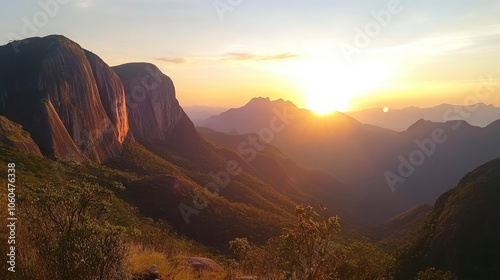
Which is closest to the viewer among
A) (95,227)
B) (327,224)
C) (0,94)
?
(95,227)

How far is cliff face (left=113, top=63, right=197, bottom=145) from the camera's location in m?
97.7

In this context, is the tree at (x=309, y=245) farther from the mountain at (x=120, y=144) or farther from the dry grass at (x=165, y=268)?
the mountain at (x=120, y=144)

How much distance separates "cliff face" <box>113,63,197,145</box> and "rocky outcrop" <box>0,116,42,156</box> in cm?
4406

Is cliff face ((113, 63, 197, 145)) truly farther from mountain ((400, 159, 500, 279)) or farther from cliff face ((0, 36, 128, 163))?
mountain ((400, 159, 500, 279))

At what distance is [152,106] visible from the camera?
105 metres

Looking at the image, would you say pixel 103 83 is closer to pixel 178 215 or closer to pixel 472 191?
pixel 178 215

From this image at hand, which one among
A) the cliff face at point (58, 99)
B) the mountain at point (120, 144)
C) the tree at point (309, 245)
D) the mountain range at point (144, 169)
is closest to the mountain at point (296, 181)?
the mountain range at point (144, 169)

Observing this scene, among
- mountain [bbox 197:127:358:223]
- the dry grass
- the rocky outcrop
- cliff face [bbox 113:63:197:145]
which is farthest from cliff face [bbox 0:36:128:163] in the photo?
mountain [bbox 197:127:358:223]

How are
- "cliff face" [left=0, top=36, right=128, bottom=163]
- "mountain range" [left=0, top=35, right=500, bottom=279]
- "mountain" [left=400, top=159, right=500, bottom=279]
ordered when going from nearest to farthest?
1. "mountain" [left=400, top=159, right=500, bottom=279]
2. "mountain range" [left=0, top=35, right=500, bottom=279]
3. "cliff face" [left=0, top=36, right=128, bottom=163]

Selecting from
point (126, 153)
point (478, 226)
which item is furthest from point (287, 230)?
point (126, 153)

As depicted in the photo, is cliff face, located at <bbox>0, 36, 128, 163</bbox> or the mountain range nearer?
the mountain range

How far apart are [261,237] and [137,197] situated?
1809 cm

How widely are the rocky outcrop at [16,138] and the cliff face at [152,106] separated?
44061mm

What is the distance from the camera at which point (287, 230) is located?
23.8 ft
